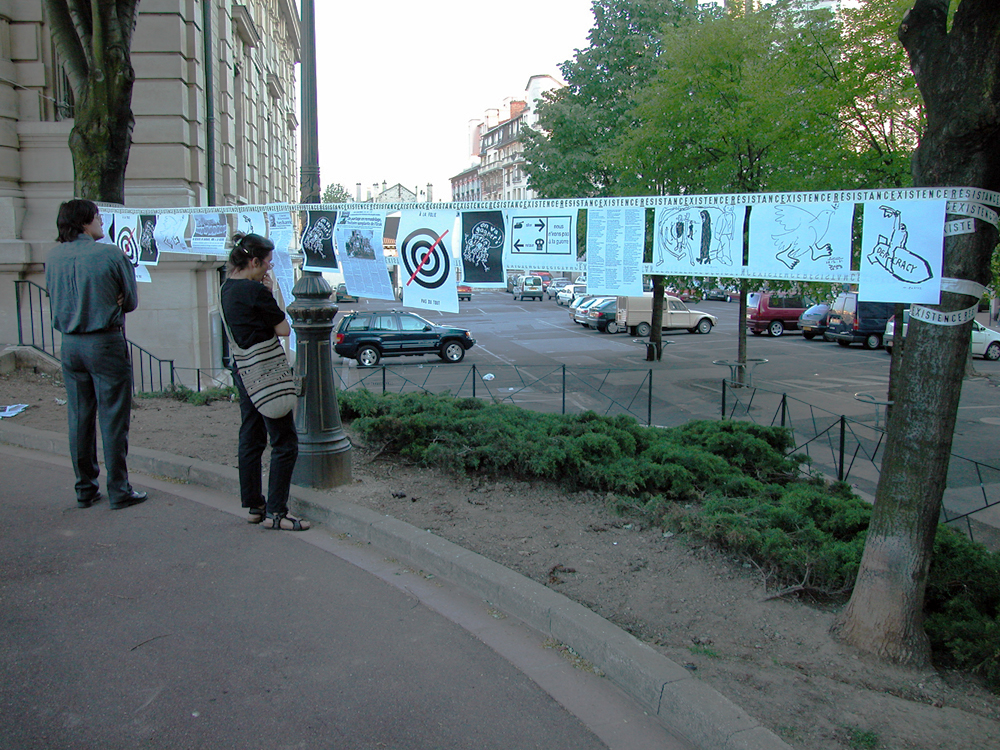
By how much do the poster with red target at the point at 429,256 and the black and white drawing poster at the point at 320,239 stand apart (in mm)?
847

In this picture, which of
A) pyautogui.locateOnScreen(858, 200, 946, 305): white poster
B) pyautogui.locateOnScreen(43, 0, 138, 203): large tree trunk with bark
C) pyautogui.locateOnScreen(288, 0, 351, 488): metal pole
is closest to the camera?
pyautogui.locateOnScreen(858, 200, 946, 305): white poster

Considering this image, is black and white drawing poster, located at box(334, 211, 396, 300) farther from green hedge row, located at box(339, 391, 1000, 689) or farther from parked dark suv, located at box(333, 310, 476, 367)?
parked dark suv, located at box(333, 310, 476, 367)

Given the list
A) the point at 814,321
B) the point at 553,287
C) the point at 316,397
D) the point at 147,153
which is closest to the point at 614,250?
the point at 316,397

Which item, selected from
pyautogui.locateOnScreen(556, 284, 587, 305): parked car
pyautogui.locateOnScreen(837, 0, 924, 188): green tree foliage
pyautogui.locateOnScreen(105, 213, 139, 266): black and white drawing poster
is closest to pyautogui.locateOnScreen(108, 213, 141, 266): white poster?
pyautogui.locateOnScreen(105, 213, 139, 266): black and white drawing poster

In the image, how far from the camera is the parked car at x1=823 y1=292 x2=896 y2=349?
90.9 ft

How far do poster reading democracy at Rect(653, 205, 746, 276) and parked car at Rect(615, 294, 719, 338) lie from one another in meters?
27.8

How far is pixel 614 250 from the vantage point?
18.4 feet

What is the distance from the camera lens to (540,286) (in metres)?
61.8

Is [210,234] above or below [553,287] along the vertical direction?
above

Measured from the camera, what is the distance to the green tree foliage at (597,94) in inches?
1048

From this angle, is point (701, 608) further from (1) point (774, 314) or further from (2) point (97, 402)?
(1) point (774, 314)

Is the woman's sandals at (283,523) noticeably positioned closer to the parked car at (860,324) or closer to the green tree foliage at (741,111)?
the green tree foliage at (741,111)

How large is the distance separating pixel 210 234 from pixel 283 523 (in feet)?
16.8

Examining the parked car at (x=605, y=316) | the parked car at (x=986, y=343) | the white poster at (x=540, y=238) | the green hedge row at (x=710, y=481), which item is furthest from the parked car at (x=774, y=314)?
the white poster at (x=540, y=238)
